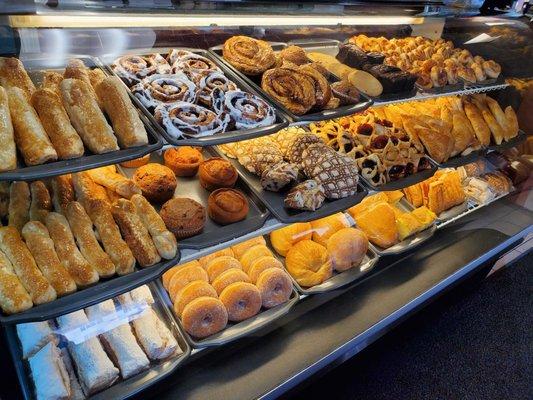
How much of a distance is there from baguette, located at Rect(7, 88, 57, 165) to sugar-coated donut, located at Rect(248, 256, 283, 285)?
145 centimetres

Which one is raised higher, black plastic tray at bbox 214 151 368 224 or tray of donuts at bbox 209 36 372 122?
tray of donuts at bbox 209 36 372 122

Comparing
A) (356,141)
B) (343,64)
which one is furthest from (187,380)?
(343,64)

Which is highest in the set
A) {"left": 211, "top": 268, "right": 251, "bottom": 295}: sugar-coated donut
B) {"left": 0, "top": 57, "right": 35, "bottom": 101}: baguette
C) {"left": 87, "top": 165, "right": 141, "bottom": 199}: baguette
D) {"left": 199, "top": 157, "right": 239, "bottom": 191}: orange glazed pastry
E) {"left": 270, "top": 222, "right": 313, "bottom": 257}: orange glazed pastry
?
{"left": 0, "top": 57, "right": 35, "bottom": 101}: baguette

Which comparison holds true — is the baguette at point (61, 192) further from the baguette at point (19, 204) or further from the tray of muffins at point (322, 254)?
the tray of muffins at point (322, 254)

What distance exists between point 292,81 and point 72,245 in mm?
1401

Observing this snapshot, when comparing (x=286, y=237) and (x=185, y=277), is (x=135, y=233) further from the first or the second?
(x=286, y=237)

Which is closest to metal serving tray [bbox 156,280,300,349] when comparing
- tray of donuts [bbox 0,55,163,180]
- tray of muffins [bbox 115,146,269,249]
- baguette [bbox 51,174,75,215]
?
tray of muffins [bbox 115,146,269,249]

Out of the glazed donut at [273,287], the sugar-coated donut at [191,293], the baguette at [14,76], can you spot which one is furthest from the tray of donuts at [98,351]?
the baguette at [14,76]

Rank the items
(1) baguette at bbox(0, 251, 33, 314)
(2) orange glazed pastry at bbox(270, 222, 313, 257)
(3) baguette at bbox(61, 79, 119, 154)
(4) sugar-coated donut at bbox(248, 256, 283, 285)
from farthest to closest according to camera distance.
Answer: (2) orange glazed pastry at bbox(270, 222, 313, 257)
(4) sugar-coated donut at bbox(248, 256, 283, 285)
(3) baguette at bbox(61, 79, 119, 154)
(1) baguette at bbox(0, 251, 33, 314)

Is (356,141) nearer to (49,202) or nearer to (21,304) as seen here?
(49,202)

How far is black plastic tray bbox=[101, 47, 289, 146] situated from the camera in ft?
6.16

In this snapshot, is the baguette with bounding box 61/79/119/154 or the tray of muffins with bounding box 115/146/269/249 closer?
the baguette with bounding box 61/79/119/154

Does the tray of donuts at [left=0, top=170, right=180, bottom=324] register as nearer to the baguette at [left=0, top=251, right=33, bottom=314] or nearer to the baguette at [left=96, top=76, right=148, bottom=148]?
the baguette at [left=0, top=251, right=33, bottom=314]

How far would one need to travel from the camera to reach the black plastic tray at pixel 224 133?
6.16 ft
